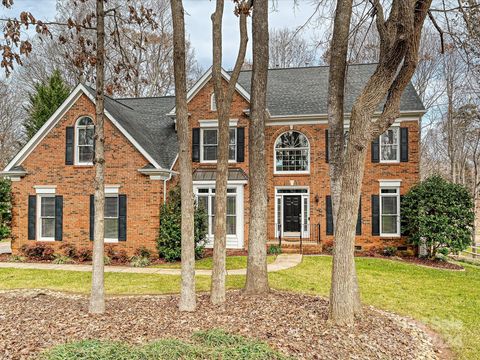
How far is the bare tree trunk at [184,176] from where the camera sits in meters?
6.70

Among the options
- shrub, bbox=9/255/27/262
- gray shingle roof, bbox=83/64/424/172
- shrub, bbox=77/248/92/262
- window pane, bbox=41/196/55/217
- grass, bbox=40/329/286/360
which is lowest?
shrub, bbox=9/255/27/262

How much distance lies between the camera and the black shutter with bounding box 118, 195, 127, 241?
1332 cm

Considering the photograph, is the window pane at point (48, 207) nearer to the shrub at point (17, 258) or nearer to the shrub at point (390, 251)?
the shrub at point (17, 258)

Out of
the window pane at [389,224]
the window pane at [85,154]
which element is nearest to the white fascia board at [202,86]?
the window pane at [85,154]

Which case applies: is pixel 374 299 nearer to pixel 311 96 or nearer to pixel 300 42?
pixel 311 96

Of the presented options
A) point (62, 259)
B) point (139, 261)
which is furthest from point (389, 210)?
point (62, 259)

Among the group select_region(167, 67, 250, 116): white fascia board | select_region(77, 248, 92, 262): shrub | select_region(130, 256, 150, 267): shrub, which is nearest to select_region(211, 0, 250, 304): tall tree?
select_region(130, 256, 150, 267): shrub

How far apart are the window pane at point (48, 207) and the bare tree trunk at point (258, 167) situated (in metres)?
9.91

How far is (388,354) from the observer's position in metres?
5.24

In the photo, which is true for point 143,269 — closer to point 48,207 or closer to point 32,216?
point 48,207

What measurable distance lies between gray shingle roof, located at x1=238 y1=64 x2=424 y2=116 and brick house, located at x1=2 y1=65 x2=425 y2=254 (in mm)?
69

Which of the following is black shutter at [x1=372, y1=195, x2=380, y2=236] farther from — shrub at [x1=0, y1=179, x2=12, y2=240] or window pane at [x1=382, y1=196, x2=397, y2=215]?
shrub at [x1=0, y1=179, x2=12, y2=240]

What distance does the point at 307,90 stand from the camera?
56.4ft

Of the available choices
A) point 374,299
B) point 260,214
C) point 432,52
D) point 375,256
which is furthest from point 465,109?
point 260,214
